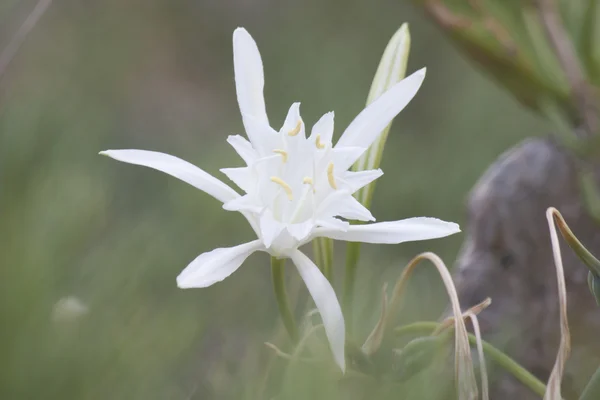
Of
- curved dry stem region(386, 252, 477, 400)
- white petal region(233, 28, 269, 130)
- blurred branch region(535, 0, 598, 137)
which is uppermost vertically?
blurred branch region(535, 0, 598, 137)

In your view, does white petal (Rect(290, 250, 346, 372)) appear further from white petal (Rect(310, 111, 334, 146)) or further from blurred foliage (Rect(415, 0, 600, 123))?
blurred foliage (Rect(415, 0, 600, 123))

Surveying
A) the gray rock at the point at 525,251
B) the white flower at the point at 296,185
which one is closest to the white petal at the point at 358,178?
the white flower at the point at 296,185

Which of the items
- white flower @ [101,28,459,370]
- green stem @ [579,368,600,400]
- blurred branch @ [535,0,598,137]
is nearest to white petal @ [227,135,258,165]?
white flower @ [101,28,459,370]

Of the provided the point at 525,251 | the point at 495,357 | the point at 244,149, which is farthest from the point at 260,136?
the point at 525,251

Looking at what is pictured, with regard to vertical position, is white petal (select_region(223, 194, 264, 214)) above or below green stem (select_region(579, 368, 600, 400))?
above

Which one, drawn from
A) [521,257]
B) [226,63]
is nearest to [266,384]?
[521,257]

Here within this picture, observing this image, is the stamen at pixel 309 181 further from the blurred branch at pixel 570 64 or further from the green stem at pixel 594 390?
the blurred branch at pixel 570 64

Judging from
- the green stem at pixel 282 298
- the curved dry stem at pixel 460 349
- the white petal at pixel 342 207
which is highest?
the white petal at pixel 342 207
